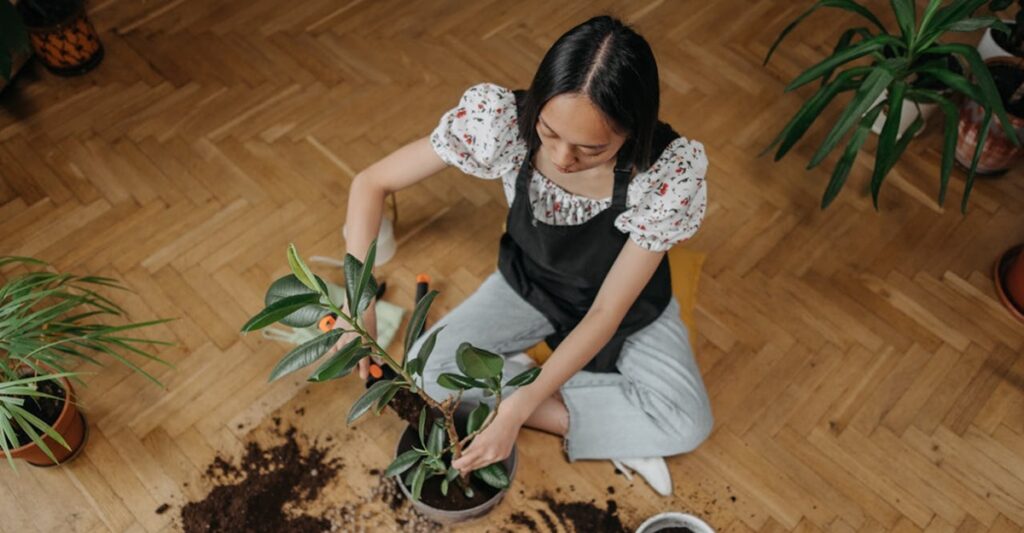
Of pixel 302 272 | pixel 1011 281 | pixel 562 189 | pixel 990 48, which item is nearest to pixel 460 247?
pixel 562 189

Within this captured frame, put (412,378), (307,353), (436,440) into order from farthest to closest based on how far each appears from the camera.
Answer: (436,440)
(412,378)
(307,353)

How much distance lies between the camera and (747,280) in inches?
74.2

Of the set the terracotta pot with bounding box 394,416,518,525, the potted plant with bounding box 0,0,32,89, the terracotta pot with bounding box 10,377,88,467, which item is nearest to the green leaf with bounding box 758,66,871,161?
the terracotta pot with bounding box 394,416,518,525

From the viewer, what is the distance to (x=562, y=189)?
54.2 inches

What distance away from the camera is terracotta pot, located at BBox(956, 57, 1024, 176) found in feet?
6.43

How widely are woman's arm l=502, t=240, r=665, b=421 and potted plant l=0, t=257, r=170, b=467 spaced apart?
2.08ft

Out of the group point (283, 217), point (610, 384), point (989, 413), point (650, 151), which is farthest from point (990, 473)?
point (283, 217)

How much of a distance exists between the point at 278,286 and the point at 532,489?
78 cm

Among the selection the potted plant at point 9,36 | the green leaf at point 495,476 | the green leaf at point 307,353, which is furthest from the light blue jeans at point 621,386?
the potted plant at point 9,36

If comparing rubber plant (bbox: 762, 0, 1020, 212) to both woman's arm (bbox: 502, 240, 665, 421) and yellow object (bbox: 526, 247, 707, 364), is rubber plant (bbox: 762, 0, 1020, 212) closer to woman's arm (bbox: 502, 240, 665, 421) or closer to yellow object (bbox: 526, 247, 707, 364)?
yellow object (bbox: 526, 247, 707, 364)

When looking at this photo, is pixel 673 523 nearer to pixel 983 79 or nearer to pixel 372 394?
pixel 372 394

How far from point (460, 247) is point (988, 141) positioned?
1.27m

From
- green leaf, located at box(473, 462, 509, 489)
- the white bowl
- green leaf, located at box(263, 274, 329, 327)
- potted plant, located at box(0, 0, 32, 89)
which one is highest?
green leaf, located at box(263, 274, 329, 327)

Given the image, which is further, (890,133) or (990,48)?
(990,48)
